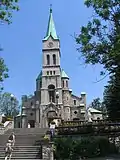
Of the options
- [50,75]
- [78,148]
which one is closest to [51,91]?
[50,75]

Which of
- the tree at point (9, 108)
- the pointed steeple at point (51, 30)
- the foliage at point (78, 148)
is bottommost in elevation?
the foliage at point (78, 148)

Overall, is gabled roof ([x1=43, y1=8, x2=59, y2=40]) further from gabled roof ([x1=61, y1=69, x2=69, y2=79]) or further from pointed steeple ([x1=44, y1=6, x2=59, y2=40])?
gabled roof ([x1=61, y1=69, x2=69, y2=79])

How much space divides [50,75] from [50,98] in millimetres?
5637

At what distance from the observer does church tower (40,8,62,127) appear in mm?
66037

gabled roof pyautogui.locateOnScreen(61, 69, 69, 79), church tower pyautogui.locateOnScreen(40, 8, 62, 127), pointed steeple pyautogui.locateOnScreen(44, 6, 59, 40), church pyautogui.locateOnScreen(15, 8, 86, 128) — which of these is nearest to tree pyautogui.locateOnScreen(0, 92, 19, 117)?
church pyautogui.locateOnScreen(15, 8, 86, 128)

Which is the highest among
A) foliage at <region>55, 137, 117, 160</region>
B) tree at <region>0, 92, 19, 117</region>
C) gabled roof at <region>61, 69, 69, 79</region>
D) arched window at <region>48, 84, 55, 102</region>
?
gabled roof at <region>61, 69, 69, 79</region>

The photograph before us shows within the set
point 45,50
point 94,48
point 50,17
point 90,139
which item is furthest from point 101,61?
point 50,17

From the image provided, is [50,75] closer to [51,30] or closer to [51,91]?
[51,91]

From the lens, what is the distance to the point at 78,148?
20.7 metres

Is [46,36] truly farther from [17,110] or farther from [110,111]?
[110,111]

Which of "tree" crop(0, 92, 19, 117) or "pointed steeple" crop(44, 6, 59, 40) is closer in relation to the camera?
"tree" crop(0, 92, 19, 117)

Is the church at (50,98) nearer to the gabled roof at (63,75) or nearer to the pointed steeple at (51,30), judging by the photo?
the gabled roof at (63,75)

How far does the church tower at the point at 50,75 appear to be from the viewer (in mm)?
66037

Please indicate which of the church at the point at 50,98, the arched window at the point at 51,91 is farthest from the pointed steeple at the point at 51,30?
the arched window at the point at 51,91
